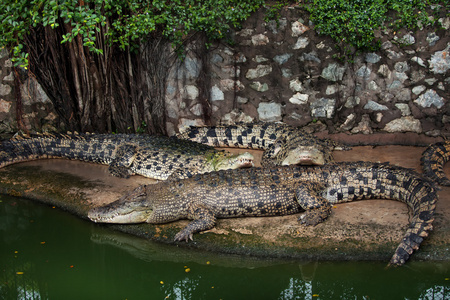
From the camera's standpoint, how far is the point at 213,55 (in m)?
6.47

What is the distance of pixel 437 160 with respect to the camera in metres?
5.31

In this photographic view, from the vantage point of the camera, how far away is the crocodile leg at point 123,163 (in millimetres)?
5707

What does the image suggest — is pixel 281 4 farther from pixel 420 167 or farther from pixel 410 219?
pixel 410 219

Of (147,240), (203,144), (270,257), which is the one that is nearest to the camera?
(270,257)

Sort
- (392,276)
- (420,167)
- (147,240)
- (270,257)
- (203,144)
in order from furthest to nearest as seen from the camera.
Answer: (203,144), (420,167), (147,240), (270,257), (392,276)

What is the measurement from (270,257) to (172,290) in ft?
2.97

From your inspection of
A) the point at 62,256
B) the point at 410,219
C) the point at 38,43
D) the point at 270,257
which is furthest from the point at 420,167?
the point at 38,43

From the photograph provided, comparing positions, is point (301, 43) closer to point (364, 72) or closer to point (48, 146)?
point (364, 72)

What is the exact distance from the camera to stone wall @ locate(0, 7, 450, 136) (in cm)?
603

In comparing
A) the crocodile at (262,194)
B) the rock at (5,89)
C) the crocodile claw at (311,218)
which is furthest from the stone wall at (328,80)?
the rock at (5,89)

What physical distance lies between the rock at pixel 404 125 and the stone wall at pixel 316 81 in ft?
0.04

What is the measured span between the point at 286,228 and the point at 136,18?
3232mm

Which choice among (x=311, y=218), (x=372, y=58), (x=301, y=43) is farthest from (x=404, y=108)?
(x=311, y=218)

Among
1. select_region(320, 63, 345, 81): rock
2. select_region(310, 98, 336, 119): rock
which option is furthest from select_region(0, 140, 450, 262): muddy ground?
select_region(320, 63, 345, 81): rock
